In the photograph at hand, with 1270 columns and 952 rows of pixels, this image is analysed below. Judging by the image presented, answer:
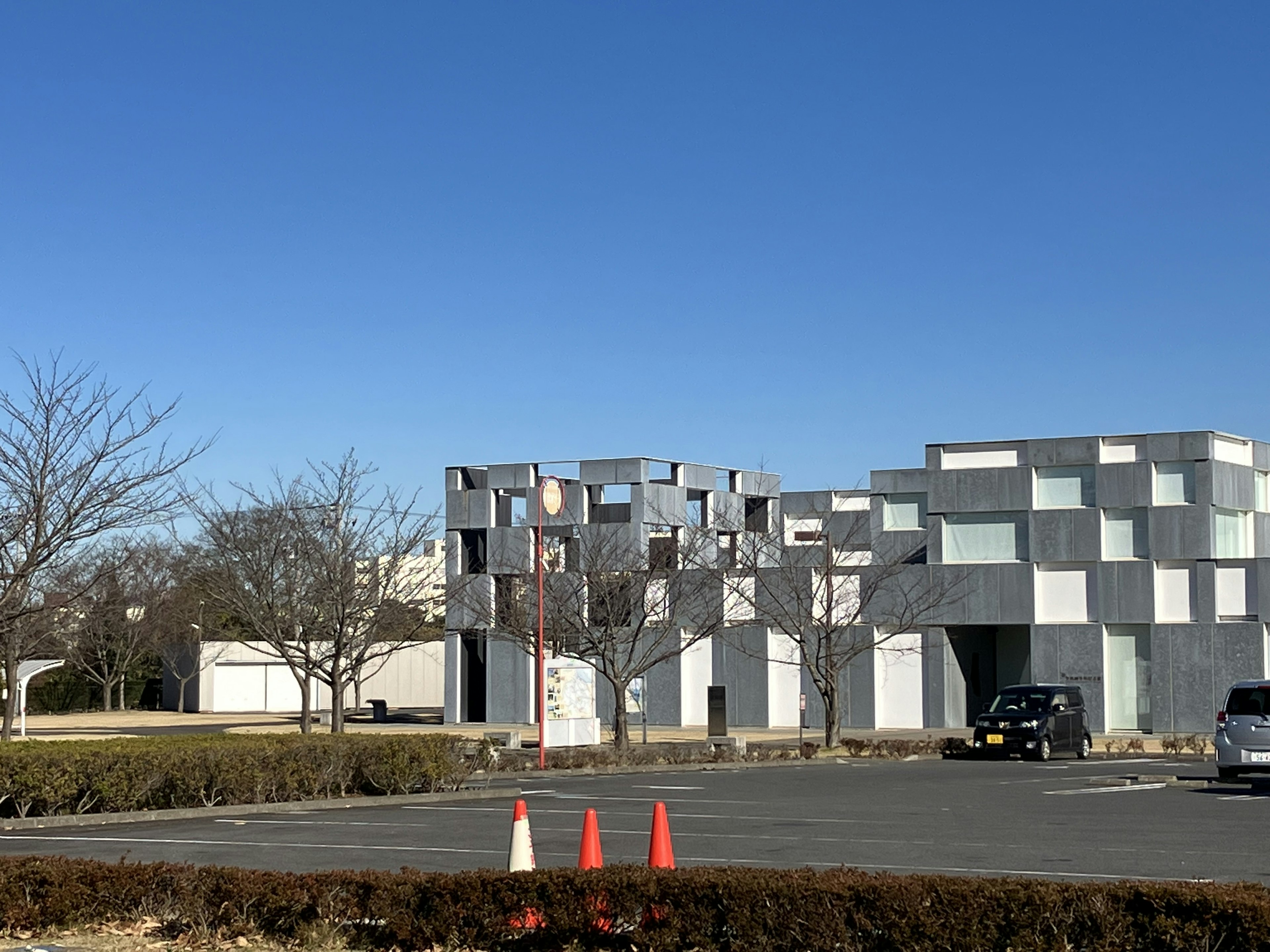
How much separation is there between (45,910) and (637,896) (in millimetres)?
4134

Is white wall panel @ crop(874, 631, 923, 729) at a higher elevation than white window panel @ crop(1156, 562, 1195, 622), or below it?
below

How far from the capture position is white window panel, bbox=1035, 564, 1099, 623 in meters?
47.3

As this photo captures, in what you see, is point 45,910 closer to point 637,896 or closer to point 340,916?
point 340,916

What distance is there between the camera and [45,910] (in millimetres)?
10578

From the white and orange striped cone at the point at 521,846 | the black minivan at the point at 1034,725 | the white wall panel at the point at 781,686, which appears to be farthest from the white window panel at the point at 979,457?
the white and orange striped cone at the point at 521,846

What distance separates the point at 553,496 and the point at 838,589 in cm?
1340

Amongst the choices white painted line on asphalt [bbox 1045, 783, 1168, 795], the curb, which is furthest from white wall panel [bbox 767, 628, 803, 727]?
the curb

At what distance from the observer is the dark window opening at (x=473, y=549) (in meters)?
57.8

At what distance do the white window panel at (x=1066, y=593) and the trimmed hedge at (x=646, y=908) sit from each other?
129 ft

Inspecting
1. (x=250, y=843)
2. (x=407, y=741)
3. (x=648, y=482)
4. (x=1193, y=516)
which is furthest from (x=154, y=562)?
(x=250, y=843)

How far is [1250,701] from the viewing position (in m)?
26.0

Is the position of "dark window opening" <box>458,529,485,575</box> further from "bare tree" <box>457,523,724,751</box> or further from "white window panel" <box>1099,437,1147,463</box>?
"white window panel" <box>1099,437,1147,463</box>

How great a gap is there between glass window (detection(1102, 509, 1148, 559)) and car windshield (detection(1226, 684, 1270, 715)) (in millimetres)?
20855

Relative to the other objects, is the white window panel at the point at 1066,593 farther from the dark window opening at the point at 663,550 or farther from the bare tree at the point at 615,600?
the dark window opening at the point at 663,550
